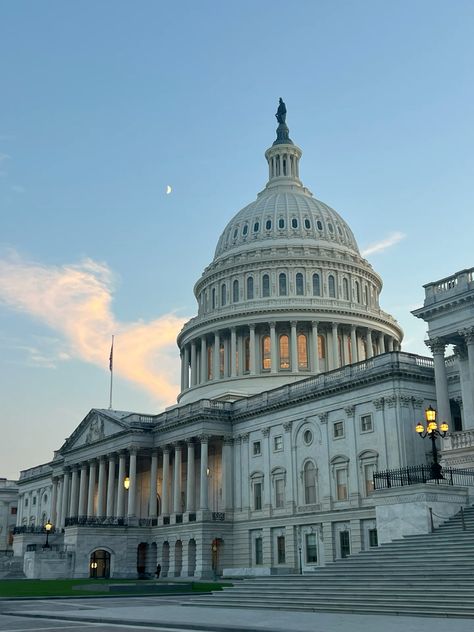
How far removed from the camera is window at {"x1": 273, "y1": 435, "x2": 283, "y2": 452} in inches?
3018

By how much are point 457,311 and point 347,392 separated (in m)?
19.5

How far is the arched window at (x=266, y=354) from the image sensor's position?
10150 cm

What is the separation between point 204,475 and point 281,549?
11190 mm

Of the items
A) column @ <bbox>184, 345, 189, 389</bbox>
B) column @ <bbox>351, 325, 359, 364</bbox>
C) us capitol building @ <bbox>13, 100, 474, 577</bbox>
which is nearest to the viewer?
us capitol building @ <bbox>13, 100, 474, 577</bbox>

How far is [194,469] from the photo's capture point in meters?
86.4

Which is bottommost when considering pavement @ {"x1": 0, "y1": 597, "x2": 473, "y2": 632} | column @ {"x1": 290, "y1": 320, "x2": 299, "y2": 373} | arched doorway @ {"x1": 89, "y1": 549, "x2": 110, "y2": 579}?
pavement @ {"x1": 0, "y1": 597, "x2": 473, "y2": 632}

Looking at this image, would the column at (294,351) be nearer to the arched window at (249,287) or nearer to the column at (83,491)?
the arched window at (249,287)

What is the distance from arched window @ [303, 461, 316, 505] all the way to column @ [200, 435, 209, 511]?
12.2 metres

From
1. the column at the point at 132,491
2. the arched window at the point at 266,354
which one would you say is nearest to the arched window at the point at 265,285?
the arched window at the point at 266,354

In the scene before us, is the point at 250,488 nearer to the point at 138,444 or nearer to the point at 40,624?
the point at 138,444

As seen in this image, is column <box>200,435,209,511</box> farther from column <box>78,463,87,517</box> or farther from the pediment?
column <box>78,463,87,517</box>

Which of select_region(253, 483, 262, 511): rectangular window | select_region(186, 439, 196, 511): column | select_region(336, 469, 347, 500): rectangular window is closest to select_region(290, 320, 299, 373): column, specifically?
select_region(186, 439, 196, 511): column

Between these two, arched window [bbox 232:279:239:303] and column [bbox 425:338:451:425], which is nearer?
column [bbox 425:338:451:425]

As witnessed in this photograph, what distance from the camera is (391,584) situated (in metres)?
31.6
